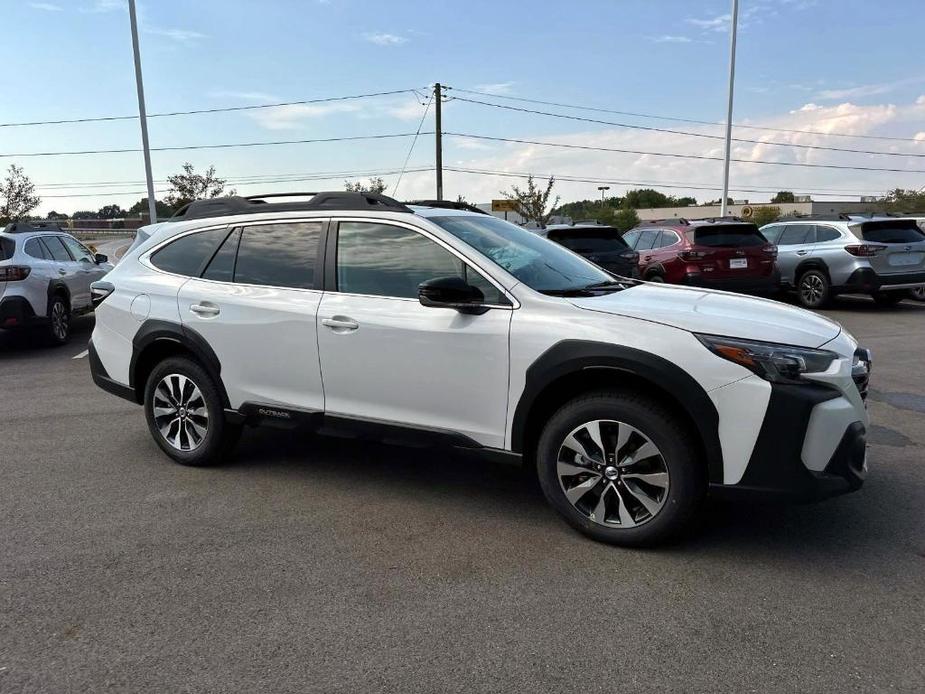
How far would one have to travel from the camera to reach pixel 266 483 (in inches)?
179

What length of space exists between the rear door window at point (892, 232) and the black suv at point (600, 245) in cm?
398

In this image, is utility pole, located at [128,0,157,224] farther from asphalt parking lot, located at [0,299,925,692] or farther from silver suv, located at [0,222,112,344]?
asphalt parking lot, located at [0,299,925,692]

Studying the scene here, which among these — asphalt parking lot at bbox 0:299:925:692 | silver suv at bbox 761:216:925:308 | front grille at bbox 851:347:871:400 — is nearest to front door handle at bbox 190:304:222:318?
asphalt parking lot at bbox 0:299:925:692

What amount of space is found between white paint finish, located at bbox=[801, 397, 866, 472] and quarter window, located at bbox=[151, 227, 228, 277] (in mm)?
3674

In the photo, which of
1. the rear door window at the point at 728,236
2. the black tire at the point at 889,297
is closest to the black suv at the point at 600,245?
the rear door window at the point at 728,236

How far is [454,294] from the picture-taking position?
143 inches

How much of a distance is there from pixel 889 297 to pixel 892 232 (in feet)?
5.01

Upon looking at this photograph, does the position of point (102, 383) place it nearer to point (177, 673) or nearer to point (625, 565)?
point (177, 673)

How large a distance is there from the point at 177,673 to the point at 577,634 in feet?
4.92

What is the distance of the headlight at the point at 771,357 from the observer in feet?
10.3

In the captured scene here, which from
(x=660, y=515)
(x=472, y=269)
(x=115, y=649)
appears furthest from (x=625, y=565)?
(x=115, y=649)

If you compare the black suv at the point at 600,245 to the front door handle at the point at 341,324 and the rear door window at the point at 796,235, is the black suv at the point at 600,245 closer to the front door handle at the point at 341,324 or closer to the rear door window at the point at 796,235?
the rear door window at the point at 796,235

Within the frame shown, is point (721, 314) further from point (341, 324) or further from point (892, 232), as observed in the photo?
point (892, 232)

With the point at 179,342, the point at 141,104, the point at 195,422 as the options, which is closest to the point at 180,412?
the point at 195,422
